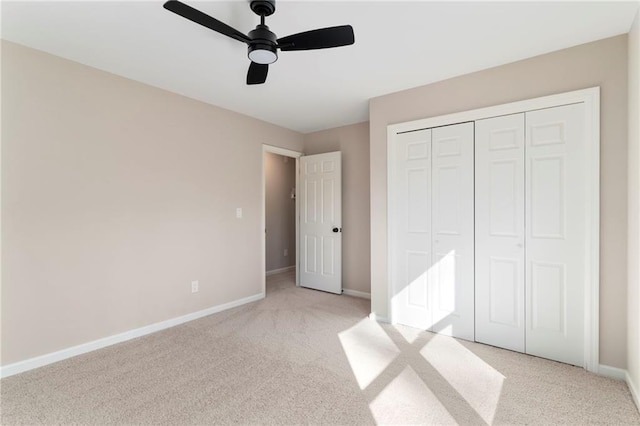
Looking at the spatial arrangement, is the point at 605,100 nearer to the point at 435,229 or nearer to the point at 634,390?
the point at 435,229

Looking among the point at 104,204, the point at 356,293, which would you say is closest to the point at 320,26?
the point at 104,204

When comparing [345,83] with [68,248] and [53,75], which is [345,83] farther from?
[68,248]

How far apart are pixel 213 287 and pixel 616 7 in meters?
4.19

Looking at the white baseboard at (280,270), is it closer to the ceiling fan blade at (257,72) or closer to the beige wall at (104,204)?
the beige wall at (104,204)

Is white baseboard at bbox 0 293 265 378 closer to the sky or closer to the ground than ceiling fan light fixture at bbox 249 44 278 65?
closer to the ground

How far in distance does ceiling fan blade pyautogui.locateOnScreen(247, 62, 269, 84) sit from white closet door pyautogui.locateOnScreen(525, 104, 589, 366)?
2.17 meters

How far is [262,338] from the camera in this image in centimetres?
293

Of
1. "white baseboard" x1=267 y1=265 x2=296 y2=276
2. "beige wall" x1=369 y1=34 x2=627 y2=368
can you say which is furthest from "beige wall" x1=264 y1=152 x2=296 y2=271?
"beige wall" x1=369 y1=34 x2=627 y2=368

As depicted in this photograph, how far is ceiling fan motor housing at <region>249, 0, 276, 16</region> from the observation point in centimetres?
179

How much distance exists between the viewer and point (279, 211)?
19.7ft

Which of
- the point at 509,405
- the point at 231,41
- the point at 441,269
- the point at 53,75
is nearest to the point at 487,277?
the point at 441,269

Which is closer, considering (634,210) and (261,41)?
(261,41)

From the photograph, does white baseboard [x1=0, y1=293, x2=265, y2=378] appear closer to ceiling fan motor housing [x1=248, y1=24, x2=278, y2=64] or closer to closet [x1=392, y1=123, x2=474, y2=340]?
closet [x1=392, y1=123, x2=474, y2=340]

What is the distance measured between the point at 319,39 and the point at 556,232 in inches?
91.3
